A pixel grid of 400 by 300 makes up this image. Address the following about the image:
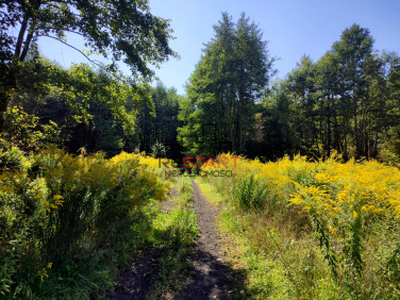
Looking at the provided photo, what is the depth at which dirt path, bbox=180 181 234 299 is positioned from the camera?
272cm

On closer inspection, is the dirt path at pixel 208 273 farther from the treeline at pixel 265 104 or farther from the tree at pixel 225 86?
the tree at pixel 225 86

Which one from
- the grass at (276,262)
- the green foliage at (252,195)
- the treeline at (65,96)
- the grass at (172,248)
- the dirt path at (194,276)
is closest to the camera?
the grass at (276,262)

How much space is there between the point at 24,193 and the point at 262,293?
325cm

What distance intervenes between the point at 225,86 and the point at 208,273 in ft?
68.5

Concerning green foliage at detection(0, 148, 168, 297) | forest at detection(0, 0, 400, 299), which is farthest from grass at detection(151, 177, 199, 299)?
green foliage at detection(0, 148, 168, 297)

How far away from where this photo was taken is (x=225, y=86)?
21422 millimetres

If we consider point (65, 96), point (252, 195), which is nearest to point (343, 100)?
point (252, 195)

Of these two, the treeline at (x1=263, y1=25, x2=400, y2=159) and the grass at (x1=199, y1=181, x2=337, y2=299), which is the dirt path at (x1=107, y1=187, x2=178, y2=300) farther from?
the treeline at (x1=263, y1=25, x2=400, y2=159)

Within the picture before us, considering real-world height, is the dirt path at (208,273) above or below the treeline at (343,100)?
below

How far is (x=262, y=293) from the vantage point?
251 centimetres

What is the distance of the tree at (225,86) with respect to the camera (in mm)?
18234

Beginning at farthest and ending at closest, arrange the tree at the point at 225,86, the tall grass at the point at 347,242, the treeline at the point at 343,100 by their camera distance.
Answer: the treeline at the point at 343,100 < the tree at the point at 225,86 < the tall grass at the point at 347,242

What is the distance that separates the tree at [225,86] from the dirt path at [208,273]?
17078 millimetres

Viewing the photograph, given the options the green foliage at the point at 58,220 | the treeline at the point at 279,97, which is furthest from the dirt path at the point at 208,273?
the treeline at the point at 279,97
